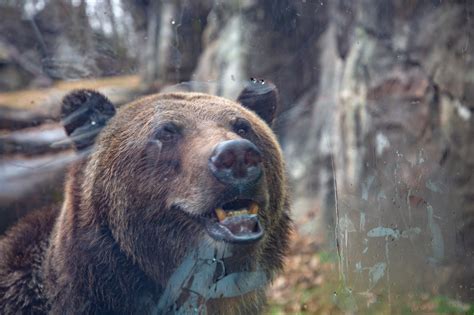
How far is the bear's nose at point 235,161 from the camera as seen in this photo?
3.13 m

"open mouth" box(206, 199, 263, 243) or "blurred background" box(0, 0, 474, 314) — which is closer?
"open mouth" box(206, 199, 263, 243)

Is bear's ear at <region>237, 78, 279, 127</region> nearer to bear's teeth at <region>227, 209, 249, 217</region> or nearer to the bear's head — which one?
the bear's head

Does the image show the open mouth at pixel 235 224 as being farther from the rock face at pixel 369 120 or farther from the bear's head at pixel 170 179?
the rock face at pixel 369 120

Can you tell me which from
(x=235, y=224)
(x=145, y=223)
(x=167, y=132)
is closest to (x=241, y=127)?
(x=167, y=132)

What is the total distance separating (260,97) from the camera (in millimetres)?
4137

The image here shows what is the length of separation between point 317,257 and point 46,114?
85.7 inches

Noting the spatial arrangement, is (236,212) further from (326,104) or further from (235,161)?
(326,104)

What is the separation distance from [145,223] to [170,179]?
1.06 feet

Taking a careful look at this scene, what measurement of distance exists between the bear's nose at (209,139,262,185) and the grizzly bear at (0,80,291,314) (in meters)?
0.08

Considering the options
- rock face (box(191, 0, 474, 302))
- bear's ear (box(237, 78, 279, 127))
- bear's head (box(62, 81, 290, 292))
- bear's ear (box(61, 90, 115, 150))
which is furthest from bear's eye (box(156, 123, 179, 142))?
bear's ear (box(237, 78, 279, 127))

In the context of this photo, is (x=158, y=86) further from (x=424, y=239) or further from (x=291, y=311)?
(x=424, y=239)

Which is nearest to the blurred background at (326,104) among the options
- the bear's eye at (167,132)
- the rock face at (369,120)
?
the rock face at (369,120)

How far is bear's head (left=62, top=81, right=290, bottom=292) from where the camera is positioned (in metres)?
3.30

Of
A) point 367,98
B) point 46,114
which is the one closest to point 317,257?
point 367,98
